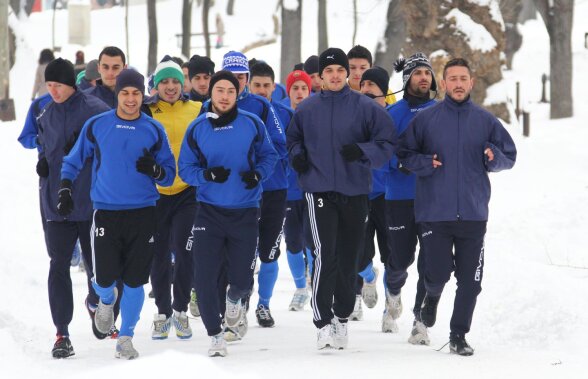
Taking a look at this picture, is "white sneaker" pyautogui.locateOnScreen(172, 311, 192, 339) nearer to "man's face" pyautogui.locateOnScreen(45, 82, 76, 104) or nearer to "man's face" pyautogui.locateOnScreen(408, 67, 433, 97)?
"man's face" pyautogui.locateOnScreen(45, 82, 76, 104)

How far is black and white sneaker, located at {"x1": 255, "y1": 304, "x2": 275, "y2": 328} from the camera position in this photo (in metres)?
10.3

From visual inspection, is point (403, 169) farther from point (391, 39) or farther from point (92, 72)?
point (391, 39)

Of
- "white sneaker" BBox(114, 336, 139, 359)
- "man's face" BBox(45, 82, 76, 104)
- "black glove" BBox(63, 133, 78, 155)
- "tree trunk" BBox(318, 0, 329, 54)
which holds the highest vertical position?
"tree trunk" BBox(318, 0, 329, 54)

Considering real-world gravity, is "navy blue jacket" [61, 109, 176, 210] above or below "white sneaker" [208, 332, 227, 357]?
above

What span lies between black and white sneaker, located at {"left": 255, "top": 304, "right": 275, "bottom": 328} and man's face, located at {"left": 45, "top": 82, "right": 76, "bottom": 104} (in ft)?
8.49

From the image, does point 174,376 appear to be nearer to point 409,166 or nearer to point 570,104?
point 409,166

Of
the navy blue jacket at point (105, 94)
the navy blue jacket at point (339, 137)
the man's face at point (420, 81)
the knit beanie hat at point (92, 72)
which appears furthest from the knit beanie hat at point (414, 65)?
the knit beanie hat at point (92, 72)

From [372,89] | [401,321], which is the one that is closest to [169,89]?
[372,89]

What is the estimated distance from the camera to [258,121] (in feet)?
28.9

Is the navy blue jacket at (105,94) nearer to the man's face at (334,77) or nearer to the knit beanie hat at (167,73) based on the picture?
the knit beanie hat at (167,73)

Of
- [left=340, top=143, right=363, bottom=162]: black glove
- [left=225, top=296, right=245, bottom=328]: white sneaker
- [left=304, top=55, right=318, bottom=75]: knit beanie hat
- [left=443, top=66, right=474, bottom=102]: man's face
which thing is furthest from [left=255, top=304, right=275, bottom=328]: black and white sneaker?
[left=304, top=55, right=318, bottom=75]: knit beanie hat

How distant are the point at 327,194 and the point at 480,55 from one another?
16.6 m

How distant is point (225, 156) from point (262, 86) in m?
2.11

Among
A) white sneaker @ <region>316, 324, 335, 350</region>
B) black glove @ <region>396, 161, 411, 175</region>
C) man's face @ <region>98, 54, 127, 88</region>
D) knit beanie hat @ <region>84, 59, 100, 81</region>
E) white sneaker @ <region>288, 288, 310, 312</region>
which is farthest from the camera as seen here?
knit beanie hat @ <region>84, 59, 100, 81</region>
